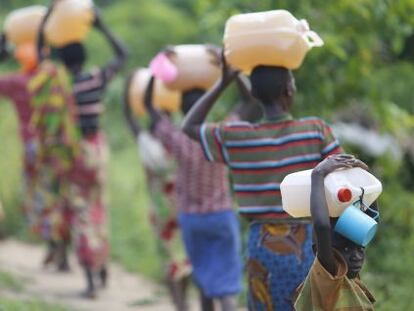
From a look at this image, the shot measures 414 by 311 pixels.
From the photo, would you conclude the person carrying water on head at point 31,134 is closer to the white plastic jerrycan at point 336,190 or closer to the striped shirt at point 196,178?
the striped shirt at point 196,178

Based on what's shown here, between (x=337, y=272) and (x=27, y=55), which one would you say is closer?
(x=337, y=272)

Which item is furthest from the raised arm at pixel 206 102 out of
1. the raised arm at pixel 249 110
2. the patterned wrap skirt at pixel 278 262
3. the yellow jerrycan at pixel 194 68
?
the yellow jerrycan at pixel 194 68

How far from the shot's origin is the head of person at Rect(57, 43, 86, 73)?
24.3ft

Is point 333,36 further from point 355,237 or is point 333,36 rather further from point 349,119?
point 355,237

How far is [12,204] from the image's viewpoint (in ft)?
33.8

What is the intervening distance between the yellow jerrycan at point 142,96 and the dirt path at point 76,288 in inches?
58.5

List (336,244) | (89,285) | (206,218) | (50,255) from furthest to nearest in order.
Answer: (50,255)
(89,285)
(206,218)
(336,244)

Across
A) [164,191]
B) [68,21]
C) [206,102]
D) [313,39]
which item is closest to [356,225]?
[313,39]

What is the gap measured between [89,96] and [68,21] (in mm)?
612

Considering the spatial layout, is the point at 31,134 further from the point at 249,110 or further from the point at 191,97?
the point at 249,110

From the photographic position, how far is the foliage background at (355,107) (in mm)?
6680

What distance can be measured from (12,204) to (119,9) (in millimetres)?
6760

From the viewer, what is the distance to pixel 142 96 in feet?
23.1

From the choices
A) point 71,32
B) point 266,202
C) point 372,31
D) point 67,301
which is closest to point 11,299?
point 67,301
